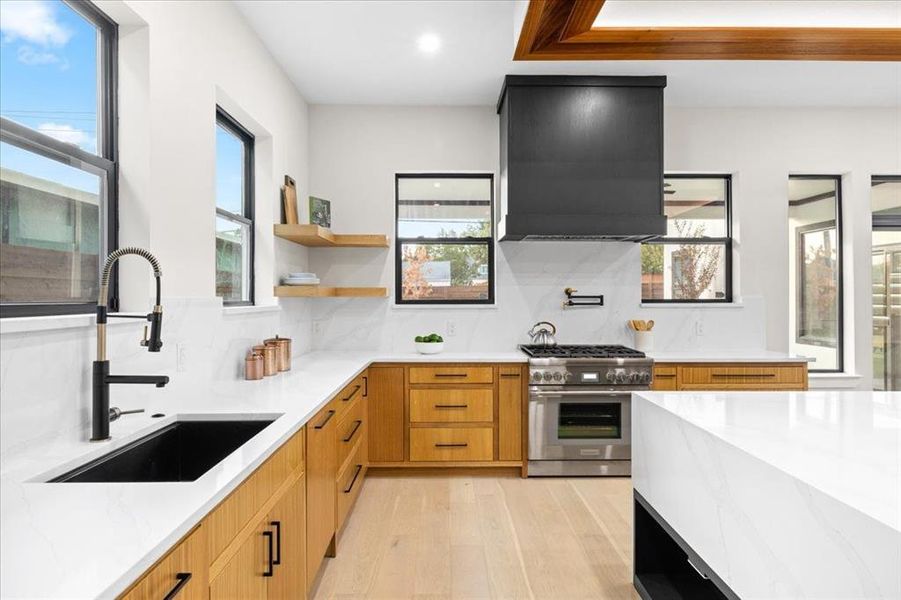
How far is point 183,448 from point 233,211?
1755 millimetres

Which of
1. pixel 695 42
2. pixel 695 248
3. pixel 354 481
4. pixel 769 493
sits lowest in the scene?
pixel 354 481

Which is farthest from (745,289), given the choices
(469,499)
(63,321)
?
(63,321)

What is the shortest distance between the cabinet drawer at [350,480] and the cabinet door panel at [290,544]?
61cm

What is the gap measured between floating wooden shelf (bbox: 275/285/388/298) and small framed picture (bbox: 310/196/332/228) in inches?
20.1

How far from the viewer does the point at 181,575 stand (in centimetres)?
97

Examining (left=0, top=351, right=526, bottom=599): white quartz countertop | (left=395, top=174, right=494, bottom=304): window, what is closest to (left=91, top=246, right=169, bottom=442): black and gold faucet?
(left=0, top=351, right=526, bottom=599): white quartz countertop

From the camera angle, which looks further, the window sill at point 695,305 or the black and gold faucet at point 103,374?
the window sill at point 695,305

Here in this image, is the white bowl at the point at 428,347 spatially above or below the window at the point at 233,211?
below

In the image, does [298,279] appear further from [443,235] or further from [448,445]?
[448,445]

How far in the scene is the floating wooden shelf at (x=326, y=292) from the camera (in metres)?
3.34

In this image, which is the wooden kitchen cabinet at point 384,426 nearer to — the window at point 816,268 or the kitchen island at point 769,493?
the kitchen island at point 769,493

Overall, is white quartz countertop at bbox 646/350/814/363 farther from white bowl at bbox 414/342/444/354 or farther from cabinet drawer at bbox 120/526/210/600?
cabinet drawer at bbox 120/526/210/600

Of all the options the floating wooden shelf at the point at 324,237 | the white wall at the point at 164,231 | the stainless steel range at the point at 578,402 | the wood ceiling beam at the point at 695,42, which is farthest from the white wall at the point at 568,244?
the wood ceiling beam at the point at 695,42

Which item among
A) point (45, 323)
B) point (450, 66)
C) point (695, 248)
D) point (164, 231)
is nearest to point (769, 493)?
point (45, 323)
